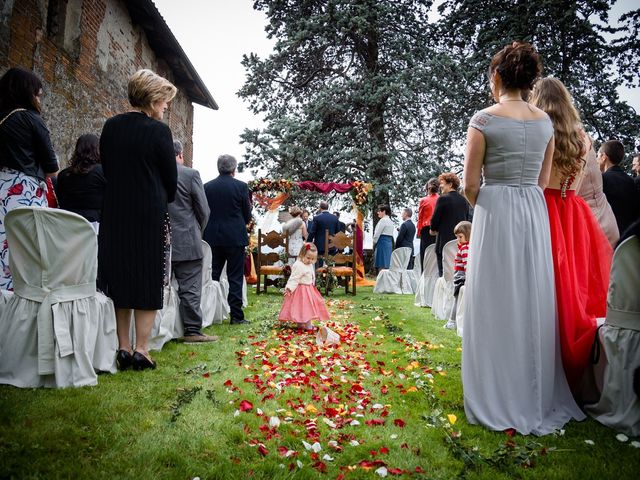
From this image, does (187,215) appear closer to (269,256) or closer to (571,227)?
(571,227)

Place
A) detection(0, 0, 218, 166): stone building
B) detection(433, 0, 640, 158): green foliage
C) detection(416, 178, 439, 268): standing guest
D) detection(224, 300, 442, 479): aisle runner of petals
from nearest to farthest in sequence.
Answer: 1. detection(224, 300, 442, 479): aisle runner of petals
2. detection(0, 0, 218, 166): stone building
3. detection(416, 178, 439, 268): standing guest
4. detection(433, 0, 640, 158): green foliage

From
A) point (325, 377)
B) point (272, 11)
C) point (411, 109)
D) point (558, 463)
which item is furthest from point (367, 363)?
point (272, 11)

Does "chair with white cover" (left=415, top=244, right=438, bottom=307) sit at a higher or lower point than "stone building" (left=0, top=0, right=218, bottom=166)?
lower

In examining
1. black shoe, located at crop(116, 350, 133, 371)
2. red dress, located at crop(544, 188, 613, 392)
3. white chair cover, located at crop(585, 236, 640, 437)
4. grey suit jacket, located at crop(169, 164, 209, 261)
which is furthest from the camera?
grey suit jacket, located at crop(169, 164, 209, 261)

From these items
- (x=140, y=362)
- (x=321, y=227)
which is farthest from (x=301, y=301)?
(x=321, y=227)

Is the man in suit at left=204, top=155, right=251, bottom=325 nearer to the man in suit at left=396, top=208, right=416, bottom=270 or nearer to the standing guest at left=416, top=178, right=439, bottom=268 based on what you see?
the standing guest at left=416, top=178, right=439, bottom=268

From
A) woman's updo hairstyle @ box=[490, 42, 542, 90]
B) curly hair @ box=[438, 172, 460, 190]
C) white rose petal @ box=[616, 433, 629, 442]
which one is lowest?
white rose petal @ box=[616, 433, 629, 442]

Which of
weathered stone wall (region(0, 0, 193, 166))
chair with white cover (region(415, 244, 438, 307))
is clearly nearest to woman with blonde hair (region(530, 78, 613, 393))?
chair with white cover (region(415, 244, 438, 307))

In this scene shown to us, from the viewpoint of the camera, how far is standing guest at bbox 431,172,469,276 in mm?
7266

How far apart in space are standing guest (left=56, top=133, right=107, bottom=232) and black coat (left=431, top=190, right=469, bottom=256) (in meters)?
4.88

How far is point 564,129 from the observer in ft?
11.1

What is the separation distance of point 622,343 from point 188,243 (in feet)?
13.1

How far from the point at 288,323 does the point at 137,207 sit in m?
3.38

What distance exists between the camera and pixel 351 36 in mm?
17797
